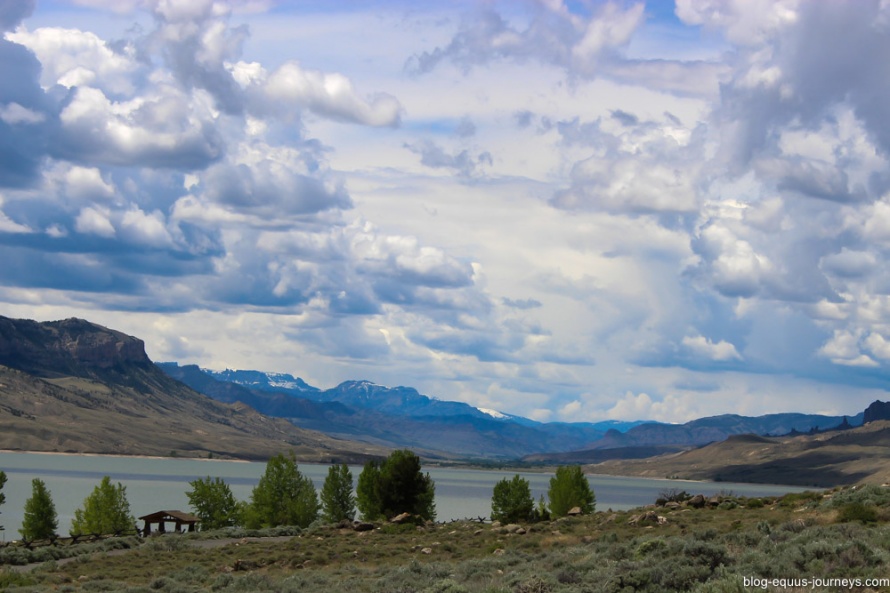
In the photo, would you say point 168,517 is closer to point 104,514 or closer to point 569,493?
point 104,514

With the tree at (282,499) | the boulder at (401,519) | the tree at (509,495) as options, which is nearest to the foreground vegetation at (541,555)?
the boulder at (401,519)

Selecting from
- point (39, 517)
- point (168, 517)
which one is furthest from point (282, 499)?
point (168, 517)

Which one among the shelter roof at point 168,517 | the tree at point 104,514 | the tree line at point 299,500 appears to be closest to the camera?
the shelter roof at point 168,517

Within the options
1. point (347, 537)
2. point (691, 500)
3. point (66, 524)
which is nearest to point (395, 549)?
point (347, 537)

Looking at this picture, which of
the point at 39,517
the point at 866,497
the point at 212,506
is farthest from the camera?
the point at 212,506

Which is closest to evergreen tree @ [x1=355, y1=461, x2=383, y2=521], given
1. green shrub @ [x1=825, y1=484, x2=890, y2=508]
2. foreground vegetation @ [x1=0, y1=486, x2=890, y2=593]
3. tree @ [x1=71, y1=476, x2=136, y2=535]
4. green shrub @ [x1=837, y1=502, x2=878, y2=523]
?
tree @ [x1=71, y1=476, x2=136, y2=535]

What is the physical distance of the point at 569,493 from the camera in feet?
320

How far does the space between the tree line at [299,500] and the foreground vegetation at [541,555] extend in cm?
3002

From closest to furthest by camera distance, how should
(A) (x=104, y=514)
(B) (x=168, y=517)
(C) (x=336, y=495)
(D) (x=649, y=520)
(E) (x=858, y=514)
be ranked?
(E) (x=858, y=514), (D) (x=649, y=520), (B) (x=168, y=517), (A) (x=104, y=514), (C) (x=336, y=495)

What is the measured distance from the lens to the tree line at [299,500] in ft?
294

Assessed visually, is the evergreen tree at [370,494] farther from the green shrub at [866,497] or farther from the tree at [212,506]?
the green shrub at [866,497]

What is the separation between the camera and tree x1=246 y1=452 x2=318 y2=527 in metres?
94.0

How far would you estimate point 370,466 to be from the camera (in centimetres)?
9938

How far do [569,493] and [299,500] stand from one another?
28403 mm
